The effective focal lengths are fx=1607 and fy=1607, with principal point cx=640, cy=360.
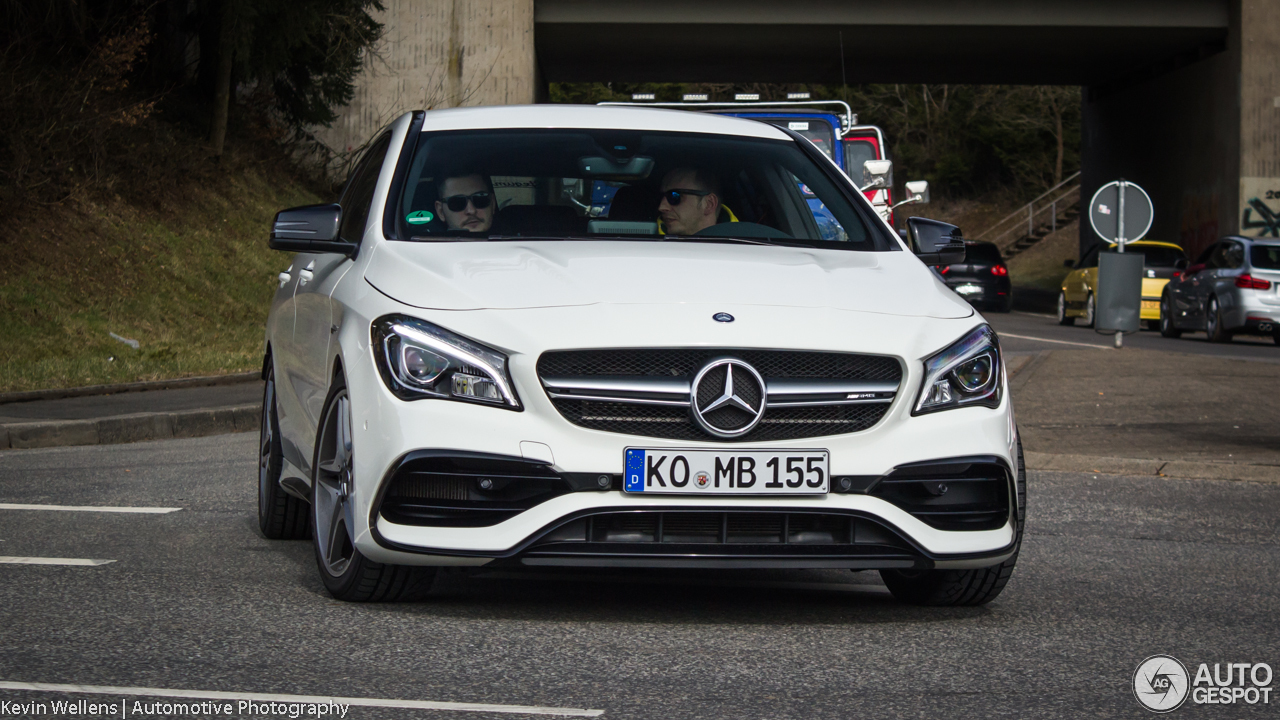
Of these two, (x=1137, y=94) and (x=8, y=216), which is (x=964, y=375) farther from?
(x=1137, y=94)

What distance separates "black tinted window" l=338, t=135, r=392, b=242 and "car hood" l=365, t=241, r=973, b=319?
57cm

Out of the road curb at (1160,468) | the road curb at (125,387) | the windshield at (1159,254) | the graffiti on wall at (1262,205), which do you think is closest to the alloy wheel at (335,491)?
the road curb at (1160,468)

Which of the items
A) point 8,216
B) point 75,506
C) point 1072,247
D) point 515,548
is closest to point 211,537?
point 75,506

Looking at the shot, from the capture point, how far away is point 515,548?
179 inches

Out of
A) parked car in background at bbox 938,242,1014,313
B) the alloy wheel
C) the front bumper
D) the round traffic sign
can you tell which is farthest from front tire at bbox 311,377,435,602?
parked car in background at bbox 938,242,1014,313

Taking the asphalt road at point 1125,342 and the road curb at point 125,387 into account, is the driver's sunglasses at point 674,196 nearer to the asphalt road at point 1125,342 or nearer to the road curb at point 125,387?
the road curb at point 125,387

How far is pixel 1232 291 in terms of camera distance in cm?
2438

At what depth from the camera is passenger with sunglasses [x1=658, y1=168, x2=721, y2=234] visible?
5828 mm

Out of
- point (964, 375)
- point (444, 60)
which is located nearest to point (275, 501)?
point (964, 375)

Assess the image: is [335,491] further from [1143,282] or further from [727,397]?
[1143,282]

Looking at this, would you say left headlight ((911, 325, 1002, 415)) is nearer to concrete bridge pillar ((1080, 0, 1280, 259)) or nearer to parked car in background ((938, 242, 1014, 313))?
parked car in background ((938, 242, 1014, 313))

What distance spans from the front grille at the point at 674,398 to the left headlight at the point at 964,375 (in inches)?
11.0

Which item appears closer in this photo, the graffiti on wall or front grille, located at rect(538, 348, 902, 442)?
front grille, located at rect(538, 348, 902, 442)

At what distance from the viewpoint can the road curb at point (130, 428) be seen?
10.7 meters
